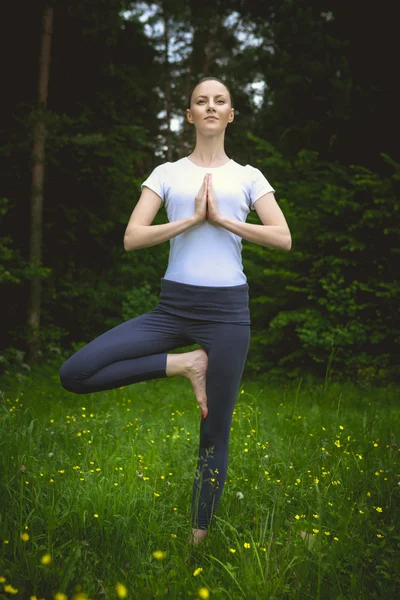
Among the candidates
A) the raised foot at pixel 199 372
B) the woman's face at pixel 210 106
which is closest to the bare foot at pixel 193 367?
the raised foot at pixel 199 372

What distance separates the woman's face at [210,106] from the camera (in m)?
2.66

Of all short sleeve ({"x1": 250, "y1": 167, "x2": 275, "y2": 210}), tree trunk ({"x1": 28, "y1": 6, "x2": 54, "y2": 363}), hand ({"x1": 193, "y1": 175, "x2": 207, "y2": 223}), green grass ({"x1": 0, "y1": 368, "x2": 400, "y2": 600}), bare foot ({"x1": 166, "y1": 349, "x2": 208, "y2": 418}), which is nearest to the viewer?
green grass ({"x1": 0, "y1": 368, "x2": 400, "y2": 600})

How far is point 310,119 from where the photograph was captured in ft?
28.2

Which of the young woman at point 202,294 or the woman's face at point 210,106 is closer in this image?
the young woman at point 202,294

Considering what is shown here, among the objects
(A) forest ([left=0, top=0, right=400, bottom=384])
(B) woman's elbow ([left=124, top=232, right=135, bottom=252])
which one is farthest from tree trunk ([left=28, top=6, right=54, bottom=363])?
(B) woman's elbow ([left=124, top=232, right=135, bottom=252])

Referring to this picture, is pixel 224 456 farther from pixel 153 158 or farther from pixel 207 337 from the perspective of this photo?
pixel 153 158

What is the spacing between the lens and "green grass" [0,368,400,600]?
7.29ft

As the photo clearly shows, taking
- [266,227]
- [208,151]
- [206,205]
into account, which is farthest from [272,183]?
[206,205]

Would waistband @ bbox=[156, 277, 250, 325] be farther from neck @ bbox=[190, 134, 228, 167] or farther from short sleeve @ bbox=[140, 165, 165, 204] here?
neck @ bbox=[190, 134, 228, 167]

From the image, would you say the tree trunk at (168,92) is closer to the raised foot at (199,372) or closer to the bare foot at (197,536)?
the raised foot at (199,372)

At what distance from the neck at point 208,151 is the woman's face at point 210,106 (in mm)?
44

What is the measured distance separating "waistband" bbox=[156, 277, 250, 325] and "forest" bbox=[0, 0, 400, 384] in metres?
4.47

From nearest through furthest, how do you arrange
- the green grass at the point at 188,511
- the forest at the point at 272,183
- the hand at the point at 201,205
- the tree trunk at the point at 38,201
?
1. the green grass at the point at 188,511
2. the hand at the point at 201,205
3. the forest at the point at 272,183
4. the tree trunk at the point at 38,201

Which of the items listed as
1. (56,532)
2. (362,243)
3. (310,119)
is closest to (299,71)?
(310,119)
